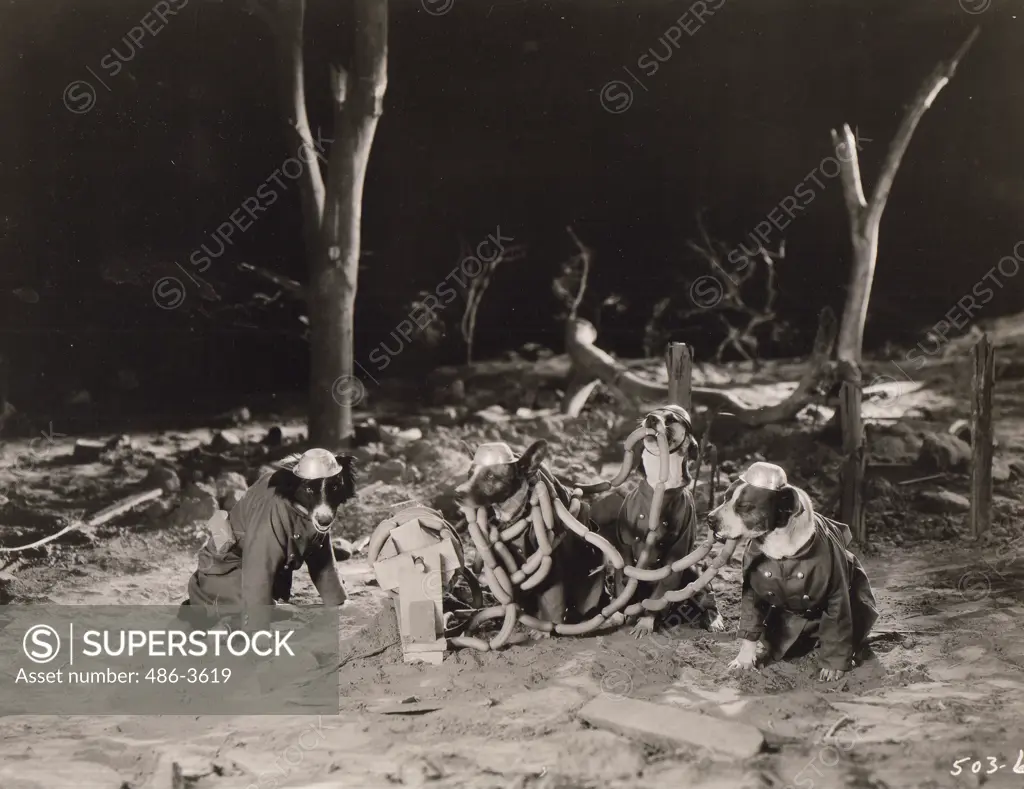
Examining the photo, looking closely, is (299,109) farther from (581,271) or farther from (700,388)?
(700,388)

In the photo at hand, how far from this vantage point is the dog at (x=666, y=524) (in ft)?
15.1

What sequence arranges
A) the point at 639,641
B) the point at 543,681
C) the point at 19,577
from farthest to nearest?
the point at 19,577
the point at 639,641
the point at 543,681

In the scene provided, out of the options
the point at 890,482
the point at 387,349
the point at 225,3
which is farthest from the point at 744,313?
the point at 225,3

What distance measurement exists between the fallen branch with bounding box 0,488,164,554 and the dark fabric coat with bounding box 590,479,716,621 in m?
3.51

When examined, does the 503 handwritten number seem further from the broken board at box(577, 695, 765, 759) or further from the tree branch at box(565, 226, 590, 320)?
the tree branch at box(565, 226, 590, 320)

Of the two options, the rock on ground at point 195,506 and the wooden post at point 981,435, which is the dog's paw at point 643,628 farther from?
the rock on ground at point 195,506

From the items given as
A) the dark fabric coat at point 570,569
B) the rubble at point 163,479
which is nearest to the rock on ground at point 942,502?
the dark fabric coat at point 570,569

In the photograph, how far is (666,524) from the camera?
470 centimetres

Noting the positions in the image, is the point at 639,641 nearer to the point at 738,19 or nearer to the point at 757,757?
the point at 757,757

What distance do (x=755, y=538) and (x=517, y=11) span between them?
12.9 feet

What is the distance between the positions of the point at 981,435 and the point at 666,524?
106 inches

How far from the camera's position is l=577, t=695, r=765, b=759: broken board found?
379 cm

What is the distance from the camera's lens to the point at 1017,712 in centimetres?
406

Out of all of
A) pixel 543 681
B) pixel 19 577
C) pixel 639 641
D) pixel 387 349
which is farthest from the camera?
pixel 387 349
